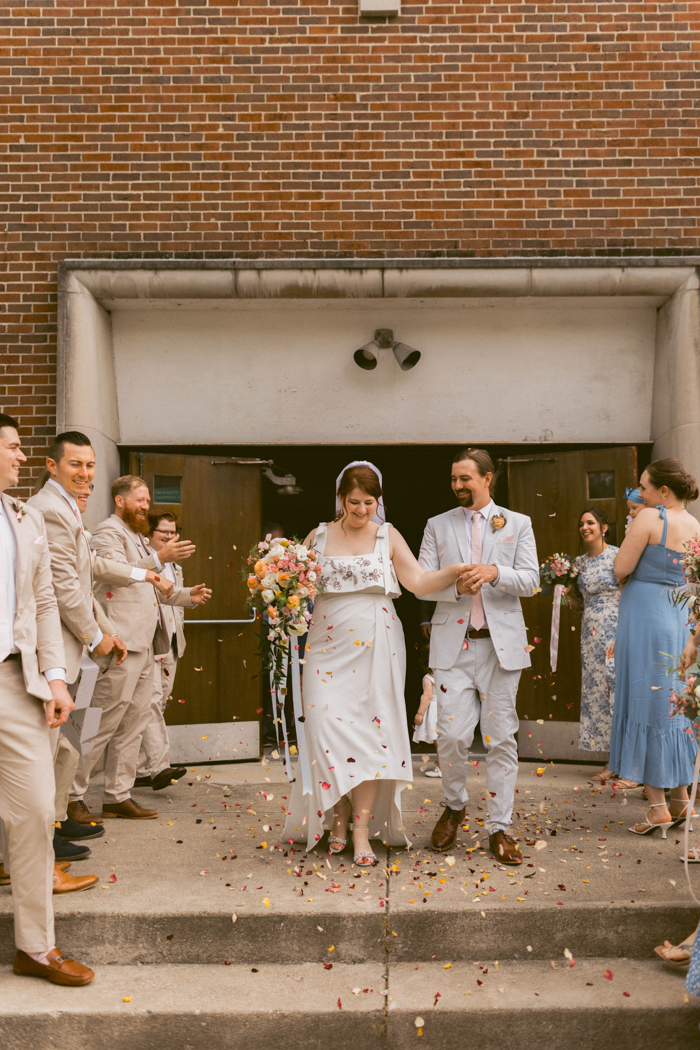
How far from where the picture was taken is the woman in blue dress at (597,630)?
6.84m

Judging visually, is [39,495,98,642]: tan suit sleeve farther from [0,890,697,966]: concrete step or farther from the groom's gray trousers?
the groom's gray trousers

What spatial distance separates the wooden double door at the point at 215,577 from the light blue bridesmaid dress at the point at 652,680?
140 inches

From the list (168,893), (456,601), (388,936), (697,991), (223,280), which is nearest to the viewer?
(697,991)

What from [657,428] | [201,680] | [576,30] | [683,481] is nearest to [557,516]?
[657,428]

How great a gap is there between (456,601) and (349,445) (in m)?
3.02

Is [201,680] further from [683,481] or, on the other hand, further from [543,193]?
[543,193]

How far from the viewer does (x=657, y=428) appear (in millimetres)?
7586

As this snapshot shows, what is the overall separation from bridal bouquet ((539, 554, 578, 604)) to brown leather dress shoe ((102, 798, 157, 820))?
355 centimetres

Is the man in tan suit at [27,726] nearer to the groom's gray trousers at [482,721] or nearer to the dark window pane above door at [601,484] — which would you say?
the groom's gray trousers at [482,721]

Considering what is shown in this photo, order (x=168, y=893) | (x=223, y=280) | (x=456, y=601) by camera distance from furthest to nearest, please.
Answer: (x=223, y=280)
(x=456, y=601)
(x=168, y=893)

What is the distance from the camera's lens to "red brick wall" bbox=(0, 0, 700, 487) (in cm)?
740

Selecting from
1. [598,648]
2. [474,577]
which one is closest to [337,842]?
[474,577]

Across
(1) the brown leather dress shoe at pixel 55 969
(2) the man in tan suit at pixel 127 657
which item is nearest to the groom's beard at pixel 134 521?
(2) the man in tan suit at pixel 127 657

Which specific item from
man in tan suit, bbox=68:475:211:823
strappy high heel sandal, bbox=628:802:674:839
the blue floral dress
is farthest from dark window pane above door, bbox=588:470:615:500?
man in tan suit, bbox=68:475:211:823
